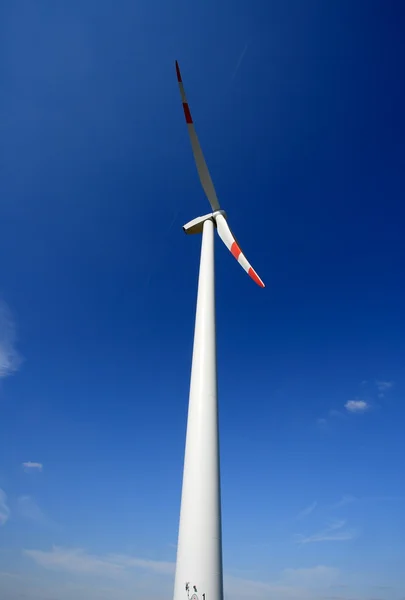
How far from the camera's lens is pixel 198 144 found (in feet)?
89.9

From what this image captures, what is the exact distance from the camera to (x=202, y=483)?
12125 millimetres

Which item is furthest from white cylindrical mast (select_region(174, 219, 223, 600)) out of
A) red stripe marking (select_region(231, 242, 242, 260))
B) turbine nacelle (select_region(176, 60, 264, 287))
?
red stripe marking (select_region(231, 242, 242, 260))

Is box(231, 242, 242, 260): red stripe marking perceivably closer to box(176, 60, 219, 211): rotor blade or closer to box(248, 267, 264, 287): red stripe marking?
box(248, 267, 264, 287): red stripe marking

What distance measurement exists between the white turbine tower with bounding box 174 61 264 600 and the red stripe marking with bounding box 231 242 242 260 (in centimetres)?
650

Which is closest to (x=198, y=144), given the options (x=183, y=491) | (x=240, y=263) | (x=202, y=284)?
(x=240, y=263)

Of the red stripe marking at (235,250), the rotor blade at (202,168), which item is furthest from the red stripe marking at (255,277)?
the rotor blade at (202,168)

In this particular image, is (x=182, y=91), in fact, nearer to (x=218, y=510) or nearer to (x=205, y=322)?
(x=205, y=322)

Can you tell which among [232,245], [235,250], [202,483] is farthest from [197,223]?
[202,483]

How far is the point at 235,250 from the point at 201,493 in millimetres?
16304

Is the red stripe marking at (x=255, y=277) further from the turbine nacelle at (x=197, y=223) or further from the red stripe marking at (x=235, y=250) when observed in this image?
the turbine nacelle at (x=197, y=223)

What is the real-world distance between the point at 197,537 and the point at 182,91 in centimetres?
3049

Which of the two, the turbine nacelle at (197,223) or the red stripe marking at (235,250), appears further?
the turbine nacelle at (197,223)

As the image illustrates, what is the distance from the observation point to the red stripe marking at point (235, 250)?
24062mm

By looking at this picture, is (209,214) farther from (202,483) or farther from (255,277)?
(202,483)
